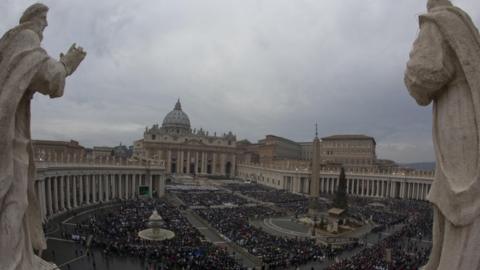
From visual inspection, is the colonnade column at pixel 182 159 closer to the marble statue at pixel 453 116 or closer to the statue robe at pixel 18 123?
the statue robe at pixel 18 123

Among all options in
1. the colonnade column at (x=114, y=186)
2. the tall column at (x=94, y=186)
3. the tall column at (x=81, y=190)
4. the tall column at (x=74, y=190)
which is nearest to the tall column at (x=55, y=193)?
the tall column at (x=74, y=190)

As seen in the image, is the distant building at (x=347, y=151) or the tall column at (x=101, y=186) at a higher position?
the distant building at (x=347, y=151)

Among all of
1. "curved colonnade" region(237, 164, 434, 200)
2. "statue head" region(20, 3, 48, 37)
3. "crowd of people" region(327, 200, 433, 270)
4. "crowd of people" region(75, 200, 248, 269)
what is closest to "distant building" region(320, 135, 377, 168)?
"curved colonnade" region(237, 164, 434, 200)

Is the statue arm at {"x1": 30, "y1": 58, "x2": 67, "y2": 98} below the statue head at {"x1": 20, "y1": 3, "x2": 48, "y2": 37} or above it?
below

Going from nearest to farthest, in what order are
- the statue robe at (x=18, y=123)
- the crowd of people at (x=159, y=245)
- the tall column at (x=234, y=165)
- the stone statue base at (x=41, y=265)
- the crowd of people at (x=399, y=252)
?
the statue robe at (x=18, y=123) < the stone statue base at (x=41, y=265) < the crowd of people at (x=399, y=252) < the crowd of people at (x=159, y=245) < the tall column at (x=234, y=165)

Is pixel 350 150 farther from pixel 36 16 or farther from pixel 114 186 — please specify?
pixel 36 16

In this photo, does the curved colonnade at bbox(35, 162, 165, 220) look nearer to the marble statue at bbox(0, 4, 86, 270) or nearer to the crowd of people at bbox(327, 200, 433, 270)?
the crowd of people at bbox(327, 200, 433, 270)
